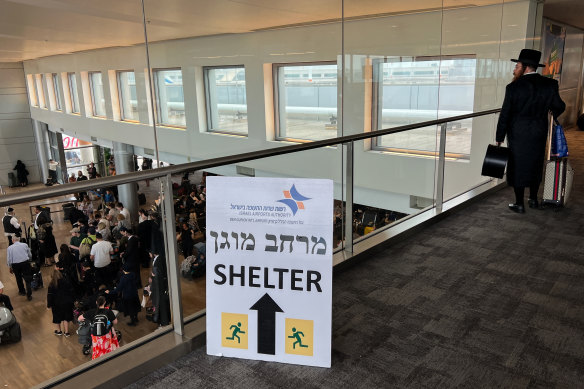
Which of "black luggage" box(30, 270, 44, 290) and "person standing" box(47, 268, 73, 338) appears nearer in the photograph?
"black luggage" box(30, 270, 44, 290)

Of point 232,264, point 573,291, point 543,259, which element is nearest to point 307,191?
point 232,264

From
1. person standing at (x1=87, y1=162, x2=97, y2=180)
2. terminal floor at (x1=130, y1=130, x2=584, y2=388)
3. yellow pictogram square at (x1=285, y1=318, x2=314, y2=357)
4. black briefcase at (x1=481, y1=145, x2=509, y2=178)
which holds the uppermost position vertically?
person standing at (x1=87, y1=162, x2=97, y2=180)

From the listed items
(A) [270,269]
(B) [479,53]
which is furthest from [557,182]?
(A) [270,269]

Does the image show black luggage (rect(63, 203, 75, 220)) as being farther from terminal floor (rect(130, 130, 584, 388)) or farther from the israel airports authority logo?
the israel airports authority logo

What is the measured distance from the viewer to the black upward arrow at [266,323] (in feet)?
7.38

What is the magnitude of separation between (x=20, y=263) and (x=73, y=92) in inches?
125

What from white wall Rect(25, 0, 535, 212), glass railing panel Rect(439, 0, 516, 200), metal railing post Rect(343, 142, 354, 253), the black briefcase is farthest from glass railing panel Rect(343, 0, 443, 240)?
metal railing post Rect(343, 142, 354, 253)

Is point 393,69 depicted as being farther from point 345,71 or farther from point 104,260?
point 104,260

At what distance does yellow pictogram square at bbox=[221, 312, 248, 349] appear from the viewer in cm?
227

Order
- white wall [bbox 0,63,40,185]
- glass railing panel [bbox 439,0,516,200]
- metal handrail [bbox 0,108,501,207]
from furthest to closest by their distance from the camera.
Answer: glass railing panel [bbox 439,0,516,200] < white wall [bbox 0,63,40,185] < metal handrail [bbox 0,108,501,207]

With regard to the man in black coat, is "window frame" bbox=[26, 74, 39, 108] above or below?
above

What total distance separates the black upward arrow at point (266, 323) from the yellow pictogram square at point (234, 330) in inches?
2.9

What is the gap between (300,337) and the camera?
2.23 m

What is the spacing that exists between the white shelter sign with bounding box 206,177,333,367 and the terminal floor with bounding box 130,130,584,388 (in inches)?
4.4
